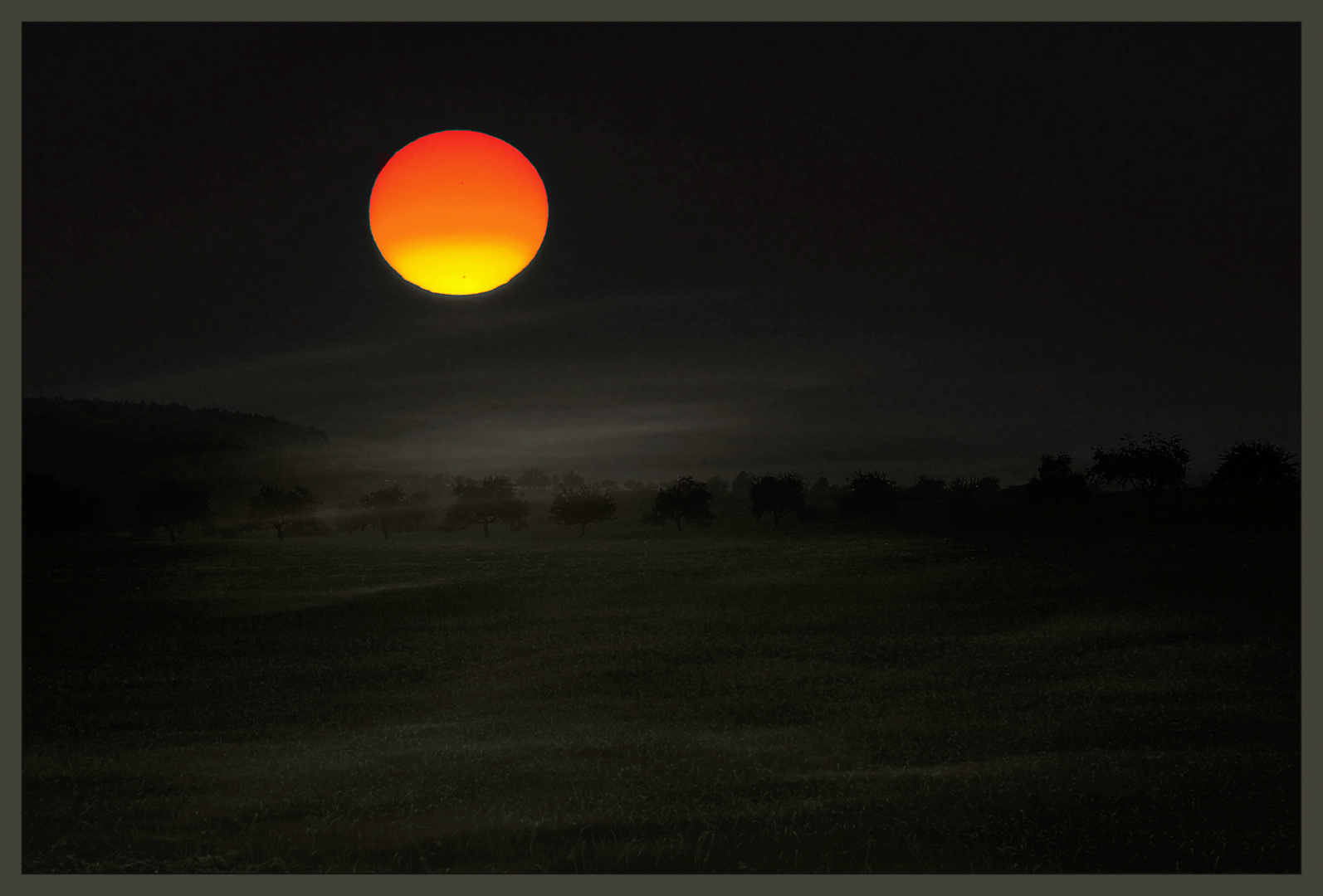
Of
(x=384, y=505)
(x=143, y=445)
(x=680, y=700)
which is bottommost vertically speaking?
(x=680, y=700)

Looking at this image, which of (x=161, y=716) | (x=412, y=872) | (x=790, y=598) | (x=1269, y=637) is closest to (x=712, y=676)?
(x=790, y=598)

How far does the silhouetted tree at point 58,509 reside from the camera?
12156 mm

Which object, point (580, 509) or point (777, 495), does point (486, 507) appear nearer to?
point (580, 509)

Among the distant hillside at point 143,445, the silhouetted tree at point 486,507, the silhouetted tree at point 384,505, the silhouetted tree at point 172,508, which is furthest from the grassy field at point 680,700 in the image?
the distant hillside at point 143,445

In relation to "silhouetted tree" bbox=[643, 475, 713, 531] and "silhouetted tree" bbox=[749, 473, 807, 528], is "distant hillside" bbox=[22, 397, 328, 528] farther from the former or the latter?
"silhouetted tree" bbox=[749, 473, 807, 528]

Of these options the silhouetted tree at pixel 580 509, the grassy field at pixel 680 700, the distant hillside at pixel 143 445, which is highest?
the distant hillside at pixel 143 445

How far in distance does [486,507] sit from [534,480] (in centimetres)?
353

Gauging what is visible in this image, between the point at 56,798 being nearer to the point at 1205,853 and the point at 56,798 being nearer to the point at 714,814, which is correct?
the point at 714,814

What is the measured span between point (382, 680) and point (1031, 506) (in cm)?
1263

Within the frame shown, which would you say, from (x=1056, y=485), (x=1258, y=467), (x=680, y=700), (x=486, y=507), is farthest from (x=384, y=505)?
(x=1258, y=467)

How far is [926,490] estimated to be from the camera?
15922 millimetres

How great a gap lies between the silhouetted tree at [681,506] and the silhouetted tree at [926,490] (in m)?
4.32

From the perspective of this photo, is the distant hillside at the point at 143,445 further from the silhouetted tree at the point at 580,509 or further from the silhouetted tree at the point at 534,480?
the silhouetted tree at the point at 580,509

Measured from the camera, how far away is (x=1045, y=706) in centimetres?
979
